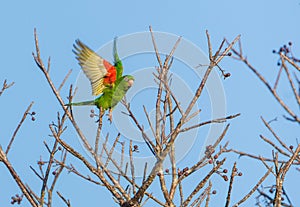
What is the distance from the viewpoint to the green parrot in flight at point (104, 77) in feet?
16.5

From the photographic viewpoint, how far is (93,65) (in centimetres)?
504

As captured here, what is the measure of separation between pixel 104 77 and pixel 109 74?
0.05 meters

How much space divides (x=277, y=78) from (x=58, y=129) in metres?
2.26

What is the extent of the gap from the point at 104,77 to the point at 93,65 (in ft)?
0.67

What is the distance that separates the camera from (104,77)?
5.20m

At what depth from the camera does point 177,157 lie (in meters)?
4.63

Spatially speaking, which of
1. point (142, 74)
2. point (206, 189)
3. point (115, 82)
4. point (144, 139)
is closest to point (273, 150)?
point (206, 189)

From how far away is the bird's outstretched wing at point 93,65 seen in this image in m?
5.02

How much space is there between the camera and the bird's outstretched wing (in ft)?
16.5

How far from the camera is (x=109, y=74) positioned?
5211 mm

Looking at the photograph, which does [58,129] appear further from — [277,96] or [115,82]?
[277,96]

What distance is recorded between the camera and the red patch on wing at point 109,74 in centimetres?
517

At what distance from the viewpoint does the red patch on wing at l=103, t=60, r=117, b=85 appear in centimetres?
517

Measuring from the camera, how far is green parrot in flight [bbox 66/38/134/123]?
5.03m
